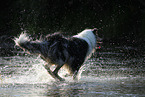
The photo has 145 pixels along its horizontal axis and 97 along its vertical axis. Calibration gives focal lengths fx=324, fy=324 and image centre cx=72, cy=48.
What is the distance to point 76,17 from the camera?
26.0 meters

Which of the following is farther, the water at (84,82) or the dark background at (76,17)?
the dark background at (76,17)

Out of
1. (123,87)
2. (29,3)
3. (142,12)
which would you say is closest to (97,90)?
(123,87)

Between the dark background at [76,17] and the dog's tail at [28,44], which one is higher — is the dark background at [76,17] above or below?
above

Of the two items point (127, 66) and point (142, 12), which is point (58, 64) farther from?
point (142, 12)

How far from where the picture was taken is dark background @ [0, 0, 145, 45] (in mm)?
23250

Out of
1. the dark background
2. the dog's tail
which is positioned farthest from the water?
the dark background

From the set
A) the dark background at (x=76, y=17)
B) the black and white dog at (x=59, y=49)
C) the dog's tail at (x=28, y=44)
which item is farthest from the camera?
the dark background at (x=76, y=17)

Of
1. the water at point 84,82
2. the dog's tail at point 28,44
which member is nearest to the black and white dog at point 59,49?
the dog's tail at point 28,44

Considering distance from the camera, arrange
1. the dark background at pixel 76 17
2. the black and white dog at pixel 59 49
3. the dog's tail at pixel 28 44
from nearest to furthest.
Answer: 1. the dog's tail at pixel 28 44
2. the black and white dog at pixel 59 49
3. the dark background at pixel 76 17

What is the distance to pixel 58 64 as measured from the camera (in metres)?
8.41

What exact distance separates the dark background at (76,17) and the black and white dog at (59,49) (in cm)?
1250

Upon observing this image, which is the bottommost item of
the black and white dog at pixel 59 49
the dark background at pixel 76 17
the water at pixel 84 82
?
the water at pixel 84 82

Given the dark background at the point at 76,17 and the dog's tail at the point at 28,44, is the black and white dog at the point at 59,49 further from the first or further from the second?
the dark background at the point at 76,17

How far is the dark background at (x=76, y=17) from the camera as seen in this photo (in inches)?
915
